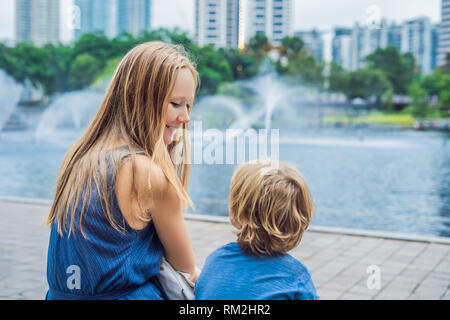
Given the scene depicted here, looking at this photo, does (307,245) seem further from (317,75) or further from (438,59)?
(317,75)

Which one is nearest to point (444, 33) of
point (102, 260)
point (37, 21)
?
point (37, 21)

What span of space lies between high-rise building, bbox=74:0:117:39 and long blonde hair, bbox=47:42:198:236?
18486 millimetres

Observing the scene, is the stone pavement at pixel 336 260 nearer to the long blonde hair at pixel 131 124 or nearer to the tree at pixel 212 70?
the long blonde hair at pixel 131 124

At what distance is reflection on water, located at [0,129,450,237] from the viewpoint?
303 inches

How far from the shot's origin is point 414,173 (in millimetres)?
12586

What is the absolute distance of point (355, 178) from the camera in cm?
1203

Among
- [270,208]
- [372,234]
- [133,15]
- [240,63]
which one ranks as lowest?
[372,234]

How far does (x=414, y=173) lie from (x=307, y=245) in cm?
843

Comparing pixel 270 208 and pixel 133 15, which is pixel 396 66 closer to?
pixel 133 15

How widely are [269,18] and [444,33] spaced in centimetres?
658

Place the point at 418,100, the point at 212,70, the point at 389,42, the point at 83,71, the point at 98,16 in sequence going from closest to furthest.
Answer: the point at 418,100 < the point at 98,16 < the point at 389,42 < the point at 212,70 < the point at 83,71

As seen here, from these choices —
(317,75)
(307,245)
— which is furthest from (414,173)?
(317,75)

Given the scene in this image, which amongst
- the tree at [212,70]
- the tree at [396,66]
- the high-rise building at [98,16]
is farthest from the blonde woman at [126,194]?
the tree at [212,70]
